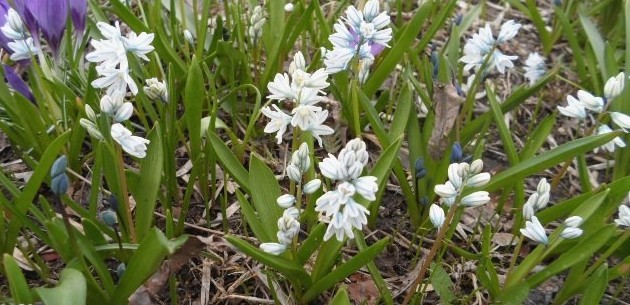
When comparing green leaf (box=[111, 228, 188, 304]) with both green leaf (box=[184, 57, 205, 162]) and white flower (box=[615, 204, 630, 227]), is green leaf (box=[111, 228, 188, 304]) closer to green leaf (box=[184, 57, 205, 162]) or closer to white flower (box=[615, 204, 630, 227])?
green leaf (box=[184, 57, 205, 162])

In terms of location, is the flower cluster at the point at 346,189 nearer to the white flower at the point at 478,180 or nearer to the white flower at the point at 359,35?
the white flower at the point at 478,180

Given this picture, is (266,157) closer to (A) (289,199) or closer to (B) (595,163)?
(A) (289,199)

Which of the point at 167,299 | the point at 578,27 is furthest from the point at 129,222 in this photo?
the point at 578,27

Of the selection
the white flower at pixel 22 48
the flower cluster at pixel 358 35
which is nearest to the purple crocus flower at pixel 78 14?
the white flower at pixel 22 48

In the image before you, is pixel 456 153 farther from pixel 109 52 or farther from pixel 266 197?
pixel 109 52

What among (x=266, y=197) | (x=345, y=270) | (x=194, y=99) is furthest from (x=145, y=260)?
(x=194, y=99)

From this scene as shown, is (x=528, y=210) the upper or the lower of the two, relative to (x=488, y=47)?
lower

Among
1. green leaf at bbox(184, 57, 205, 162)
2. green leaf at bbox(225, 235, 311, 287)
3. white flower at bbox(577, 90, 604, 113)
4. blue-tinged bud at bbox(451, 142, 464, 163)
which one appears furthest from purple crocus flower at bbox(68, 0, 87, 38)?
white flower at bbox(577, 90, 604, 113)
